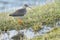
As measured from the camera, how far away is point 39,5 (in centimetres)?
226

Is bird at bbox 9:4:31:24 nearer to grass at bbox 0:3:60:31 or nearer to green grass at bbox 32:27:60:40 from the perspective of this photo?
grass at bbox 0:3:60:31

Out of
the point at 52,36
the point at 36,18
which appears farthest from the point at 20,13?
the point at 52,36

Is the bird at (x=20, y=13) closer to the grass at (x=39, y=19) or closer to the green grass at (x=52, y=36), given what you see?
the grass at (x=39, y=19)

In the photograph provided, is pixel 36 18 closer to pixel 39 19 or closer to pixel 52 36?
pixel 39 19

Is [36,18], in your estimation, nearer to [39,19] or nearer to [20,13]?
[39,19]

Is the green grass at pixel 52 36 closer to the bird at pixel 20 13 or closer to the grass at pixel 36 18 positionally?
the grass at pixel 36 18

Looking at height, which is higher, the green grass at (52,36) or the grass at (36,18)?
the grass at (36,18)

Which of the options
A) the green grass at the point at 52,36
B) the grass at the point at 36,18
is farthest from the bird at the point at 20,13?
the green grass at the point at 52,36

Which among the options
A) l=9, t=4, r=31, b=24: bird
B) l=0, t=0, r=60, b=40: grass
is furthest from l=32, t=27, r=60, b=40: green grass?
l=9, t=4, r=31, b=24: bird

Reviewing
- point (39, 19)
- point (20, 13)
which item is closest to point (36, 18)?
point (39, 19)

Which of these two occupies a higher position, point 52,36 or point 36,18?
point 36,18

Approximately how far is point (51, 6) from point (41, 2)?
0.40 feet

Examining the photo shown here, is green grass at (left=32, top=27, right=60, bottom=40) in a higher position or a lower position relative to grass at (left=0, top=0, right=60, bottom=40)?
lower

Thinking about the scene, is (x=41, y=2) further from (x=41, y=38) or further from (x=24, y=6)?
(x=41, y=38)
